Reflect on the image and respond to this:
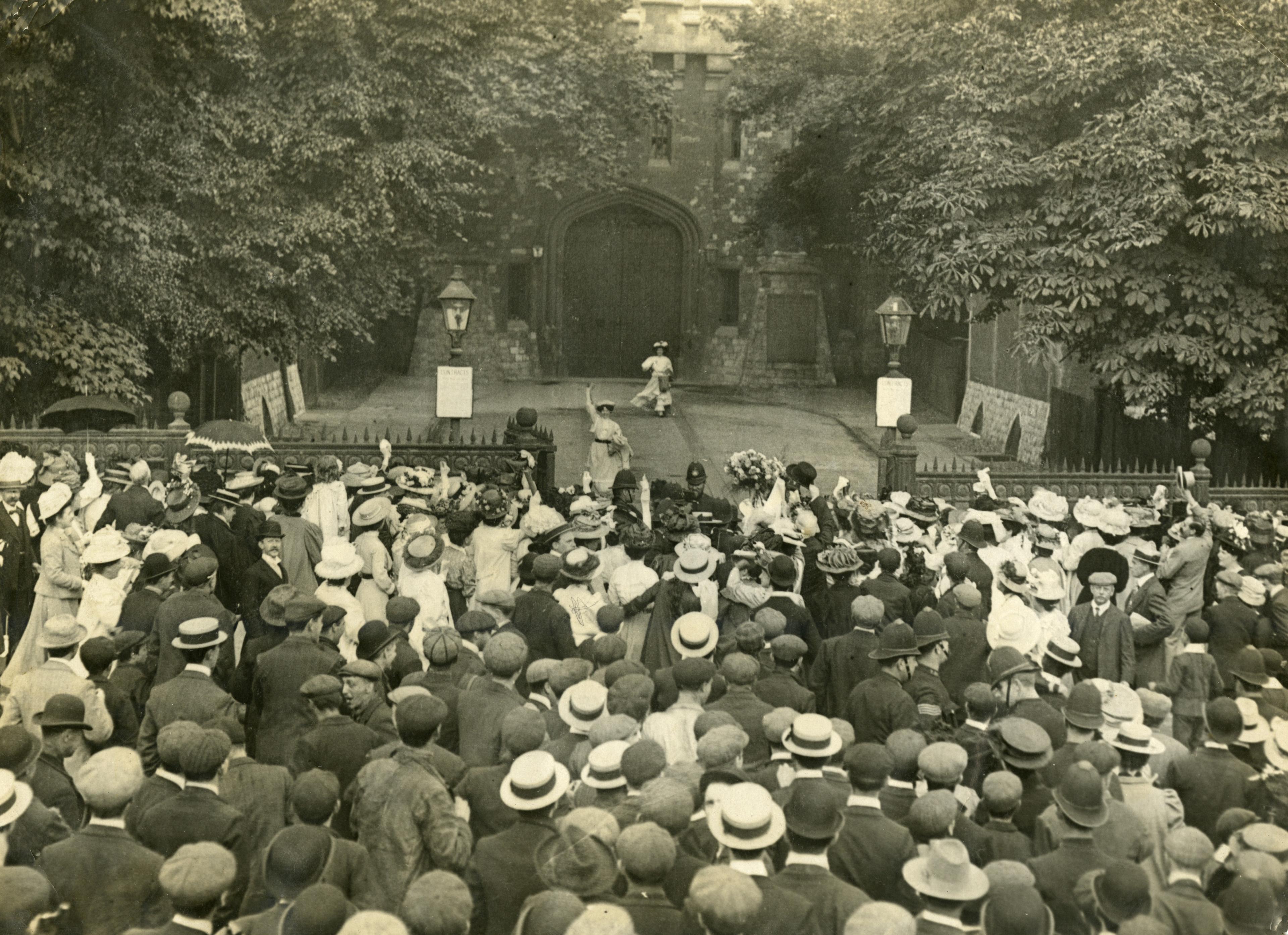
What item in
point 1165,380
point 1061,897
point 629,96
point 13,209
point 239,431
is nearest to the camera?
point 1061,897

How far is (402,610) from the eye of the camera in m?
6.30

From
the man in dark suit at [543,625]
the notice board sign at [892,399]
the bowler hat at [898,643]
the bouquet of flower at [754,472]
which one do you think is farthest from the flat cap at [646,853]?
the notice board sign at [892,399]

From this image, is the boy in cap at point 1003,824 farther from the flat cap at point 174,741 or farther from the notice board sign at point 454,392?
the notice board sign at point 454,392

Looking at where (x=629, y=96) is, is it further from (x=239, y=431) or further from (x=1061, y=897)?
(x=1061, y=897)

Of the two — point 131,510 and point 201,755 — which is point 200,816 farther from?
point 131,510

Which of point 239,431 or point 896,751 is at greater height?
point 239,431

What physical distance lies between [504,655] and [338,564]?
171cm

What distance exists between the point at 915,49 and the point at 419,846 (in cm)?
1410

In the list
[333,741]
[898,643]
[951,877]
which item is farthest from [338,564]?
[951,877]

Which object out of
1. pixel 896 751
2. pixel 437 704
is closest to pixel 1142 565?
pixel 896 751

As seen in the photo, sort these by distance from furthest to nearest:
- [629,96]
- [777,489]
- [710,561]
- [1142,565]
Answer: [629,96]
[777,489]
[1142,565]
[710,561]

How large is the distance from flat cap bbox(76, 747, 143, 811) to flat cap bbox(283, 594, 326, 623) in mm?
1657

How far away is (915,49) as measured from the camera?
16.0 meters

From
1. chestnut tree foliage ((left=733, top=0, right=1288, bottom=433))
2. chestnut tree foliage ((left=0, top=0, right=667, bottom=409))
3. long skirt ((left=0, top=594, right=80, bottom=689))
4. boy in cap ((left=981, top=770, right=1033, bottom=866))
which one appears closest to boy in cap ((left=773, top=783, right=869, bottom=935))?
boy in cap ((left=981, top=770, right=1033, bottom=866))
